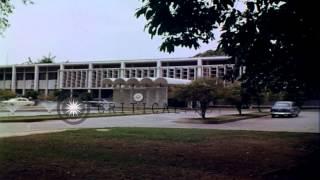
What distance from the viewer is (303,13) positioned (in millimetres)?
8375

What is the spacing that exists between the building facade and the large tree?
14178 millimetres

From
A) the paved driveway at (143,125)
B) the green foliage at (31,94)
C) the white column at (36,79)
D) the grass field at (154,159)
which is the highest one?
the white column at (36,79)

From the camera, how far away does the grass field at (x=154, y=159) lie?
7.83 metres

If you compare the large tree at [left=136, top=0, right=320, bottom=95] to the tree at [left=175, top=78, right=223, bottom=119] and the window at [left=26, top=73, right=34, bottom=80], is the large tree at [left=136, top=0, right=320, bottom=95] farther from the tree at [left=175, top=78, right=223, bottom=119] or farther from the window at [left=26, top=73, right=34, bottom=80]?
the tree at [left=175, top=78, right=223, bottom=119]

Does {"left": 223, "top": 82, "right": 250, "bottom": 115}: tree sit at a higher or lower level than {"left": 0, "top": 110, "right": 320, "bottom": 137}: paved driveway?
higher

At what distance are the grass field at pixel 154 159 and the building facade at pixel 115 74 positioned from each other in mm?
11015

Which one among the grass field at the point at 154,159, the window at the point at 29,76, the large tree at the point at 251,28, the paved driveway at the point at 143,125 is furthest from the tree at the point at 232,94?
the large tree at the point at 251,28

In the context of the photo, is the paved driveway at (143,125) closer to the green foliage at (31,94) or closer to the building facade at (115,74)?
the building facade at (115,74)

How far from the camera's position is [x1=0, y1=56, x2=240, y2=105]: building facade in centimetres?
2633

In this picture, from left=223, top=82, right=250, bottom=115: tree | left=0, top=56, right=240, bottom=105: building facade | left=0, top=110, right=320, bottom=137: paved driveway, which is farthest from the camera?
left=223, top=82, right=250, bottom=115: tree

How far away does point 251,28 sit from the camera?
9227mm

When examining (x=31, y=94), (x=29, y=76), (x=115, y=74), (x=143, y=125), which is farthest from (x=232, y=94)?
(x=115, y=74)

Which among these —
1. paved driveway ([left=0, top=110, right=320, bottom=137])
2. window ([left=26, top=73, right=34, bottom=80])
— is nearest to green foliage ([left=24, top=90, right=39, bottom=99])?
window ([left=26, top=73, right=34, bottom=80])

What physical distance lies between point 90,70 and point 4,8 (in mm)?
21834
